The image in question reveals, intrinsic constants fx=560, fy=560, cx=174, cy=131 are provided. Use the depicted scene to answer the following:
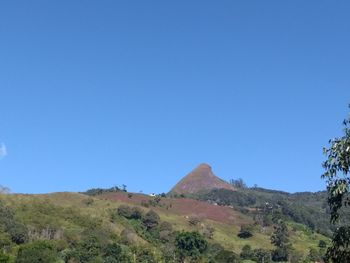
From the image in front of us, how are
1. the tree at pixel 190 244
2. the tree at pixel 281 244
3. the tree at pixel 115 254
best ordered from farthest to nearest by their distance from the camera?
1. the tree at pixel 281 244
2. the tree at pixel 190 244
3. the tree at pixel 115 254

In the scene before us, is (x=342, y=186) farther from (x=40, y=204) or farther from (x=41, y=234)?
(x=40, y=204)

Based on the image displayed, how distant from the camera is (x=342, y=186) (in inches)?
741

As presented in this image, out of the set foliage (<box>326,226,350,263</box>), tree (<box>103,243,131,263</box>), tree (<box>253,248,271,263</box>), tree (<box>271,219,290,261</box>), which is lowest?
foliage (<box>326,226,350,263</box>)

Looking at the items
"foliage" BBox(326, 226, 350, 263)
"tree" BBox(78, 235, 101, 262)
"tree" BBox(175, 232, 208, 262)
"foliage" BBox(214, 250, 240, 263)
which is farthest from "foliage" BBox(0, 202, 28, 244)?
"foliage" BBox(326, 226, 350, 263)

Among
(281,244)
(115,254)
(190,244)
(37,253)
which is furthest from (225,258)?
(37,253)

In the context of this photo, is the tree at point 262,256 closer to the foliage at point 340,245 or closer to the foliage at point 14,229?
the foliage at point 14,229

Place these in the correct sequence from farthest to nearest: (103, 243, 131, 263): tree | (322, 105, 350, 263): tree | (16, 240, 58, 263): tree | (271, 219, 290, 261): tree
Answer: (271, 219, 290, 261): tree < (103, 243, 131, 263): tree < (16, 240, 58, 263): tree < (322, 105, 350, 263): tree

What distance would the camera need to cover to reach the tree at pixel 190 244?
166250 mm

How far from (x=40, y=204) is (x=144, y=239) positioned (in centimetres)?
3548

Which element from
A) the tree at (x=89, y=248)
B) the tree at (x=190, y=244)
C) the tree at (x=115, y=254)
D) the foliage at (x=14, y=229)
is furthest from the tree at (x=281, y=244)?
the foliage at (x=14, y=229)

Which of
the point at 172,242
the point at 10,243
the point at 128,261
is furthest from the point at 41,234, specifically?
the point at 172,242

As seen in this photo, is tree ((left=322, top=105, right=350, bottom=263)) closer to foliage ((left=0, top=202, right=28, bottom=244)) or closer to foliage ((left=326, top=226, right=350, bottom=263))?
foliage ((left=326, top=226, right=350, bottom=263))

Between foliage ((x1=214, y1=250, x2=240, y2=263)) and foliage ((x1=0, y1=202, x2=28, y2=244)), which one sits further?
foliage ((x1=0, y1=202, x2=28, y2=244))

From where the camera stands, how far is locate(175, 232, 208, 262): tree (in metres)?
166
